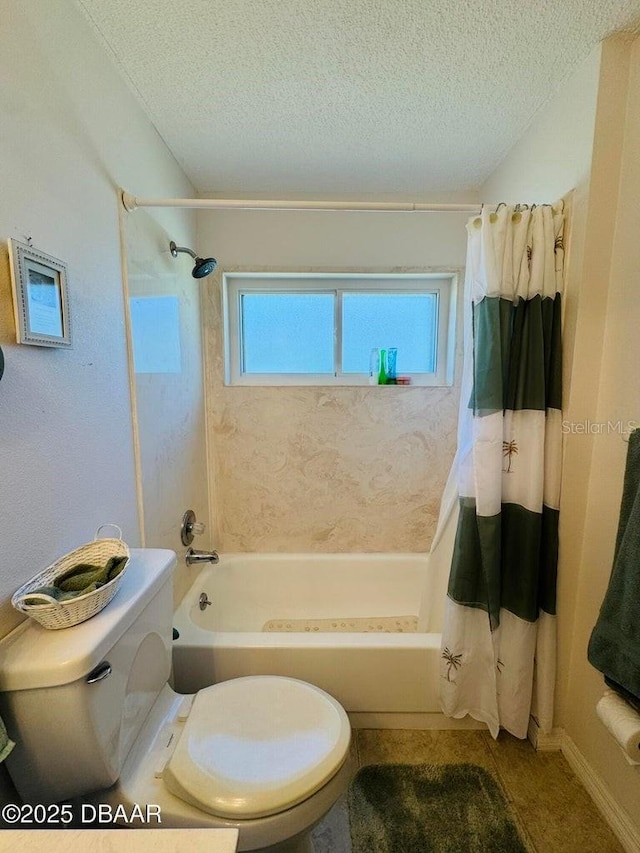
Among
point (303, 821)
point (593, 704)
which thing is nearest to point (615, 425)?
point (593, 704)

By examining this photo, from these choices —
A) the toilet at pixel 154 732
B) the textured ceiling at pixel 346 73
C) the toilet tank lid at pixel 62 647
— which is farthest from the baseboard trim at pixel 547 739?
the textured ceiling at pixel 346 73

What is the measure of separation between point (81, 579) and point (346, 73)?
158 centimetres

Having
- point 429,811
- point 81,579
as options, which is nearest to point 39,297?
point 81,579

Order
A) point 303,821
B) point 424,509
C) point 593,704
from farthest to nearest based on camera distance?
point 424,509 → point 593,704 → point 303,821

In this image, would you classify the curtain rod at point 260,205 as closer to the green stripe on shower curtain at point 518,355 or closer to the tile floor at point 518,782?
the green stripe on shower curtain at point 518,355

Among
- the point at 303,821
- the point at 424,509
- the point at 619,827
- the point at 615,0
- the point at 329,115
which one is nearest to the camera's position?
the point at 303,821

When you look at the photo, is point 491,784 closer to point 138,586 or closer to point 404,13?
point 138,586

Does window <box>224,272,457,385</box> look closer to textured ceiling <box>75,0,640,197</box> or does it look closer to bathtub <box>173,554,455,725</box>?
textured ceiling <box>75,0,640,197</box>

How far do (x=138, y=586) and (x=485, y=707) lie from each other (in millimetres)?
1300

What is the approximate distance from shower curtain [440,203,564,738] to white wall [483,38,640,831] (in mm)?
60

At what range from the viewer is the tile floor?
1.09m

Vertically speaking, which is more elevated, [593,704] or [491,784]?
[593,704]

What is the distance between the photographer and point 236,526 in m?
2.09

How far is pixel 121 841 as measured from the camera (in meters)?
0.46
